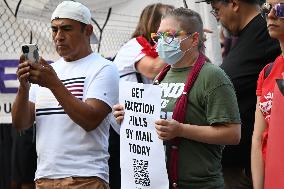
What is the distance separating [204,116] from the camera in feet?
10.4

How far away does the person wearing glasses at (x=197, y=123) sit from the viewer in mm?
3098

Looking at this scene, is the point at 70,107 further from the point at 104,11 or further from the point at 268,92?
the point at 104,11

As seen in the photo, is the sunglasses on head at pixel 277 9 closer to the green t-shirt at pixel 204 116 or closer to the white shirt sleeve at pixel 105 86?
the green t-shirt at pixel 204 116

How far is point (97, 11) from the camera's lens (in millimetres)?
5520

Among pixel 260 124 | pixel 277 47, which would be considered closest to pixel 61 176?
pixel 260 124

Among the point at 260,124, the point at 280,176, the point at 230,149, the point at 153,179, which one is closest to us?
the point at 280,176

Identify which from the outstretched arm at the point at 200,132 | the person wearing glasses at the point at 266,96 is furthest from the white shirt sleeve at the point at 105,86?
the person wearing glasses at the point at 266,96

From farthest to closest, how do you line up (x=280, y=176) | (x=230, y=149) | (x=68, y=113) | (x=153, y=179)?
(x=230, y=149) → (x=68, y=113) → (x=153, y=179) → (x=280, y=176)

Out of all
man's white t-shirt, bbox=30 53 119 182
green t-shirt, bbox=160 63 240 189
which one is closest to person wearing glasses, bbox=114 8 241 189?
green t-shirt, bbox=160 63 240 189

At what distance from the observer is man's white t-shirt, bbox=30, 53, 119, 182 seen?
11.9 ft

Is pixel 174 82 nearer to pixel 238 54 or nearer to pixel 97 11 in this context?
pixel 238 54

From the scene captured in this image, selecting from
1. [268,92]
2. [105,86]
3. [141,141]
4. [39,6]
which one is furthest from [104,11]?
[268,92]

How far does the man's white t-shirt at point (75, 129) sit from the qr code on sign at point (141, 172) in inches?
15.3

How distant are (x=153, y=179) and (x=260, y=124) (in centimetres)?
59
